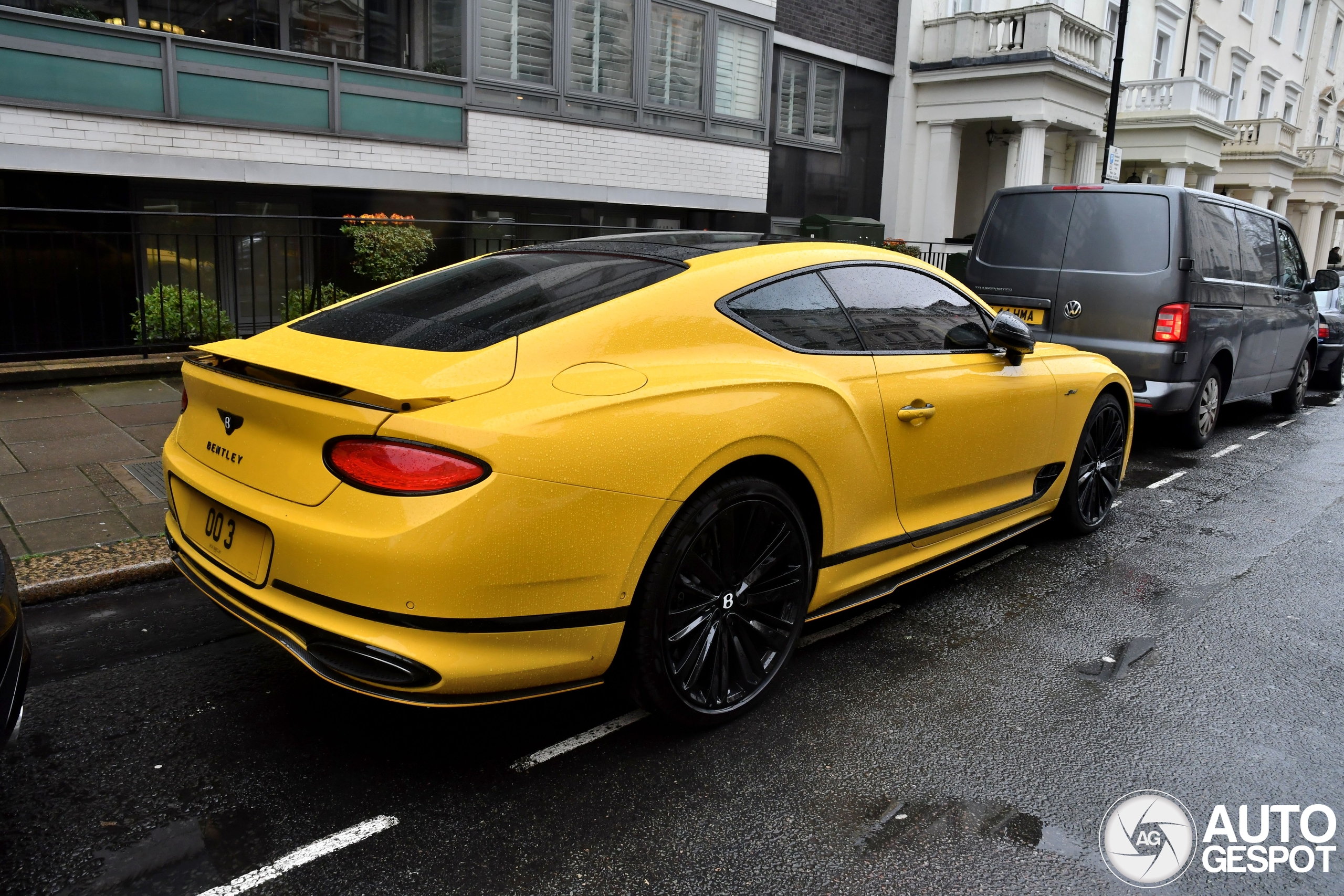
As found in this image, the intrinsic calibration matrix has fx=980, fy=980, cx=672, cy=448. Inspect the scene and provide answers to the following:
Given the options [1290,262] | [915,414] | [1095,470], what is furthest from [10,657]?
[1290,262]

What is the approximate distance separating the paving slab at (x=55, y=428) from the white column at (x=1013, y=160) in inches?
681

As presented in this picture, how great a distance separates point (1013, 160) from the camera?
796 inches

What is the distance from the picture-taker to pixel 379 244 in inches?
396

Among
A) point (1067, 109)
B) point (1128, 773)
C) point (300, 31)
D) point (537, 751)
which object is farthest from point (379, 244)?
point (1067, 109)

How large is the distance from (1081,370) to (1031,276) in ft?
9.62

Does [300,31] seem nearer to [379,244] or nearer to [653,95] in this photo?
[379,244]

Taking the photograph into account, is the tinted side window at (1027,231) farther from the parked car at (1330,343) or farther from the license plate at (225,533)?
the license plate at (225,533)

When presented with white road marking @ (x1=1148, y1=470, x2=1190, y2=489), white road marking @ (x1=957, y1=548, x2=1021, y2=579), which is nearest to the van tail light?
white road marking @ (x1=1148, y1=470, x2=1190, y2=489)

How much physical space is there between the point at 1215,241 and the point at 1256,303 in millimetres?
1217

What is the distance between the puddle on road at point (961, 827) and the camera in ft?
8.93

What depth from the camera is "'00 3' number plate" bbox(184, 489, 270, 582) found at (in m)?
2.83

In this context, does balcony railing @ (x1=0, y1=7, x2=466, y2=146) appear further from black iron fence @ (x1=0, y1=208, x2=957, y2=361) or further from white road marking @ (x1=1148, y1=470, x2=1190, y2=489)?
white road marking @ (x1=1148, y1=470, x2=1190, y2=489)

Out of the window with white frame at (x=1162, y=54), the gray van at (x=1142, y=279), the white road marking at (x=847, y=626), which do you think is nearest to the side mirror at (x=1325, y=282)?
the gray van at (x=1142, y=279)

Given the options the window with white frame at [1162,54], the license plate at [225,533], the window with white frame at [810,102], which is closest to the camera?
the license plate at [225,533]
